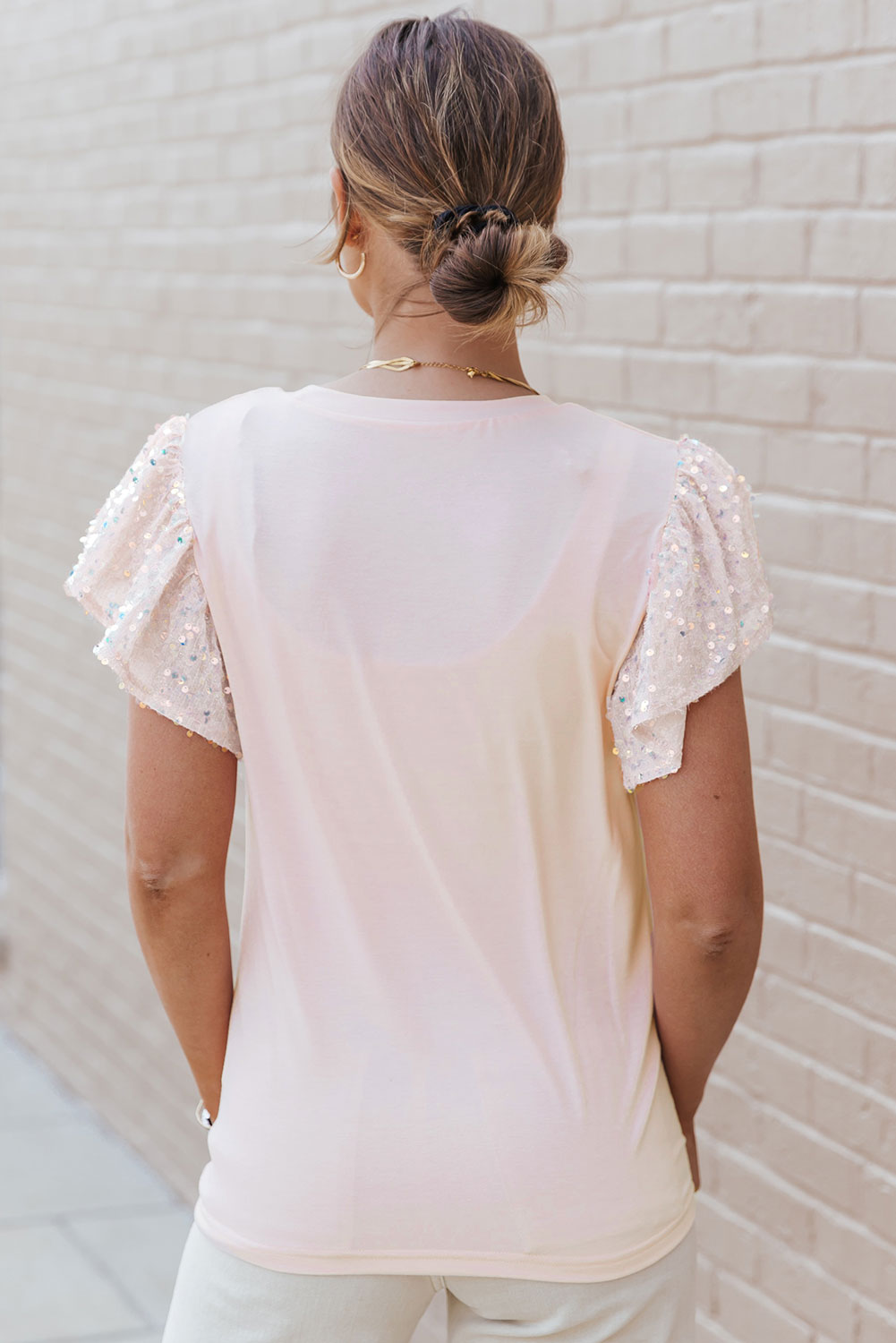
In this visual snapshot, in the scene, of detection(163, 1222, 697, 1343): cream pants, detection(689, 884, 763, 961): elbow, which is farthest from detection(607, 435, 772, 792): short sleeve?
detection(163, 1222, 697, 1343): cream pants

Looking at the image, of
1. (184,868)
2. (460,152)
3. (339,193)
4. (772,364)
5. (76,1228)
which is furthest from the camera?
(76,1228)

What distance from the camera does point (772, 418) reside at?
217cm

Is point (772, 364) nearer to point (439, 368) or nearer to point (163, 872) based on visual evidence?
point (439, 368)

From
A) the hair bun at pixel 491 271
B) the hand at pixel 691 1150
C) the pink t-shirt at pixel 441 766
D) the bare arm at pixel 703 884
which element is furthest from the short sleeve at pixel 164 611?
Answer: the hand at pixel 691 1150

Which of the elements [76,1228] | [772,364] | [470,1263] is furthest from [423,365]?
[76,1228]

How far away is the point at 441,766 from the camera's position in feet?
4.40

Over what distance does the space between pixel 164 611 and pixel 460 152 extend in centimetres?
47

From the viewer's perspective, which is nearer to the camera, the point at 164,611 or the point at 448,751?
the point at 448,751

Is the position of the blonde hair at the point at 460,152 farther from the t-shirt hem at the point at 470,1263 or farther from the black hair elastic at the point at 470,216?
the t-shirt hem at the point at 470,1263

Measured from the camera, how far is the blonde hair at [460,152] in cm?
129

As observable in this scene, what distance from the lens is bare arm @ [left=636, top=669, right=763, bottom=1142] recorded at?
1.37 meters

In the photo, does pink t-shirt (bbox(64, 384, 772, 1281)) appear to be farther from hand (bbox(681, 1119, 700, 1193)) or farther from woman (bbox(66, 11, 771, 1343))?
hand (bbox(681, 1119, 700, 1193))

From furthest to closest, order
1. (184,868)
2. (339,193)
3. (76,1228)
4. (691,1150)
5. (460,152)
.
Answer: (76,1228) → (691,1150) → (184,868) → (339,193) → (460,152)

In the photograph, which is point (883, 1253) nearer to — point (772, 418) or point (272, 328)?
point (772, 418)
